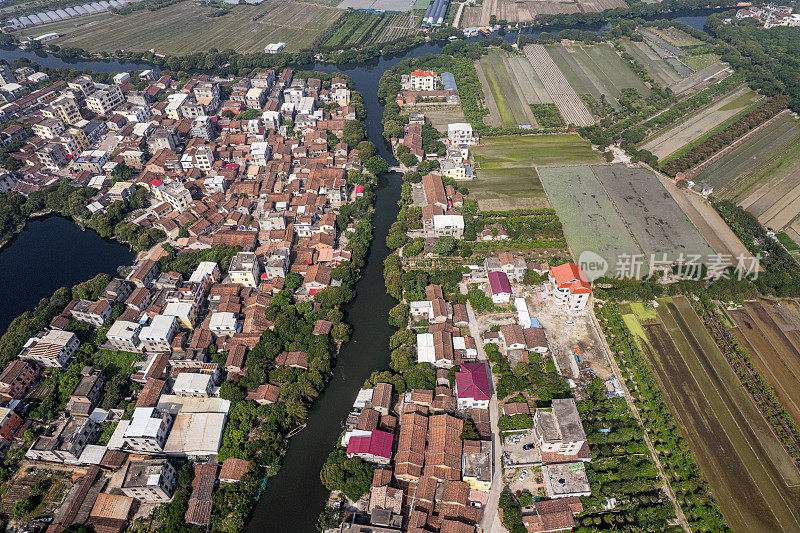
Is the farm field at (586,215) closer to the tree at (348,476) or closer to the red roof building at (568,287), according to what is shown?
the red roof building at (568,287)

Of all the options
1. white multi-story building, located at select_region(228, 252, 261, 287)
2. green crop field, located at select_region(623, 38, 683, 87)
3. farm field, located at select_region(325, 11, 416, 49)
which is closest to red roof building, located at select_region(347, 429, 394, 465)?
white multi-story building, located at select_region(228, 252, 261, 287)

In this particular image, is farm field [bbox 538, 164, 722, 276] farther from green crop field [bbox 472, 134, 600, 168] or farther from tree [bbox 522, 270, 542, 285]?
tree [bbox 522, 270, 542, 285]

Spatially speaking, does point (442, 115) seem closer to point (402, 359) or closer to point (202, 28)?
point (402, 359)

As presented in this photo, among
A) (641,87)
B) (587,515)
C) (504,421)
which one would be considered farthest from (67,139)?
(641,87)

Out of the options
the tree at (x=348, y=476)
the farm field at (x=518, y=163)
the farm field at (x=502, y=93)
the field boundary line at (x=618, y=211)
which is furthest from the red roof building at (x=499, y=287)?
the farm field at (x=502, y=93)

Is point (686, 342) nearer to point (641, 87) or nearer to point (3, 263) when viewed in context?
point (641, 87)

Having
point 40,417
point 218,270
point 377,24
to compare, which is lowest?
point 40,417

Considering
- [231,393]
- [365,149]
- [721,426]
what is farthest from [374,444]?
[365,149]
